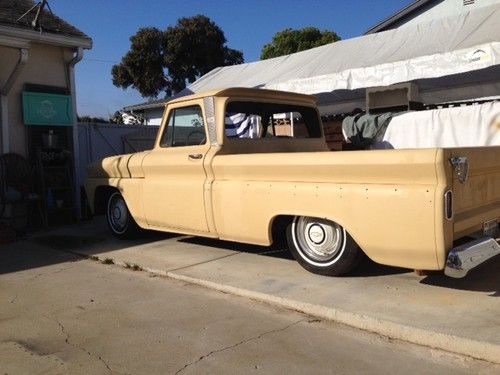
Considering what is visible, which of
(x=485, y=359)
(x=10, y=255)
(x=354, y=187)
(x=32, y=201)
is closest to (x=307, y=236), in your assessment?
(x=354, y=187)

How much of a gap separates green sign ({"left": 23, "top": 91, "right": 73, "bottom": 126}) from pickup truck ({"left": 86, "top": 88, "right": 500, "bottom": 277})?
101 inches

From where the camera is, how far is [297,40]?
1380 inches

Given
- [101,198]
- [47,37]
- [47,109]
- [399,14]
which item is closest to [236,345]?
[101,198]

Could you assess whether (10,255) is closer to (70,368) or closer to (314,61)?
(70,368)

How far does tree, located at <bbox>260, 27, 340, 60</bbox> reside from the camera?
34.9 meters

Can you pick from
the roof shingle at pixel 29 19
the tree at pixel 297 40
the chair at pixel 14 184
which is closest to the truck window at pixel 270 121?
the chair at pixel 14 184

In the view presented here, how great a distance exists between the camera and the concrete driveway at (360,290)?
3764mm

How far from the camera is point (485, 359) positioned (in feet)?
11.3

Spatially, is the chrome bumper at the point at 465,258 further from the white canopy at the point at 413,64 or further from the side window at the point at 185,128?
the white canopy at the point at 413,64

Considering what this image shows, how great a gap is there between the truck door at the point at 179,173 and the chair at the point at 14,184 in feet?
10.8

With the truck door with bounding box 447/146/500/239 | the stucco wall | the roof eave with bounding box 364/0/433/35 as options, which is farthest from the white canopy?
the roof eave with bounding box 364/0/433/35

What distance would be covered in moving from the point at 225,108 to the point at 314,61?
20.6ft

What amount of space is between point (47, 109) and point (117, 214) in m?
3.20

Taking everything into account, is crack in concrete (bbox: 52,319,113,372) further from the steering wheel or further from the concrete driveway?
the steering wheel
